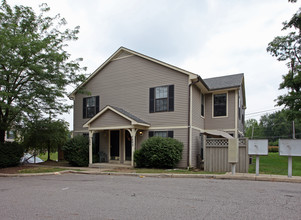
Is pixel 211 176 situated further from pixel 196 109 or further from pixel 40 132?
pixel 40 132

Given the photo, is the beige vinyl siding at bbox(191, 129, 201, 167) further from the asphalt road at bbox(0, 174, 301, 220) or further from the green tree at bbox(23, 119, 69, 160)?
the green tree at bbox(23, 119, 69, 160)

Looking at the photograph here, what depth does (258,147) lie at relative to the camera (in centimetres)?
945

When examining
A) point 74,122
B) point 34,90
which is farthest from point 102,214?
point 74,122

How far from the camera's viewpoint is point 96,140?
53.5 feet

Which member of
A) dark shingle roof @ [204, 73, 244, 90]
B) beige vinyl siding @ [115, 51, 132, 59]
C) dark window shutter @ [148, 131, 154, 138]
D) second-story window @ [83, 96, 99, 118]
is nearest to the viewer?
dark window shutter @ [148, 131, 154, 138]

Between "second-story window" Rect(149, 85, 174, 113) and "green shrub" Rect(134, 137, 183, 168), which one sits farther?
"second-story window" Rect(149, 85, 174, 113)

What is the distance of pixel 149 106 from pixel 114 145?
3564 mm

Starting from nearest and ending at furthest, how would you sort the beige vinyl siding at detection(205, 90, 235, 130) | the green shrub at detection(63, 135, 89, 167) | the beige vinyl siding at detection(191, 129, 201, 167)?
the beige vinyl siding at detection(191, 129, 201, 167) → the green shrub at detection(63, 135, 89, 167) → the beige vinyl siding at detection(205, 90, 235, 130)

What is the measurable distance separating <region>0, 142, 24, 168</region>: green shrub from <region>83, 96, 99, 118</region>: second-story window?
4725 millimetres

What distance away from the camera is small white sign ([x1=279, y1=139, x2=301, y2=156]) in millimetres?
8664

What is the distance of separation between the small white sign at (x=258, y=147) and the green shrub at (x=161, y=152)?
155 inches

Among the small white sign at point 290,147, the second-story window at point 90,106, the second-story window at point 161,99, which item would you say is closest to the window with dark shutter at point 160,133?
the second-story window at point 161,99

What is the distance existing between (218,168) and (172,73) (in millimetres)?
5842

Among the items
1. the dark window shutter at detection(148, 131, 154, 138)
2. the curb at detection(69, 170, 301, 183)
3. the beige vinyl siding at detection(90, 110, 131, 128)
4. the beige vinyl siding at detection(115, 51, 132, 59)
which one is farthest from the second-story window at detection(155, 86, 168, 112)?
the curb at detection(69, 170, 301, 183)
